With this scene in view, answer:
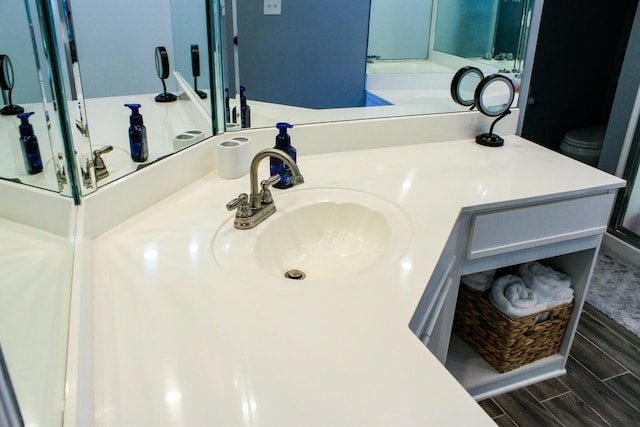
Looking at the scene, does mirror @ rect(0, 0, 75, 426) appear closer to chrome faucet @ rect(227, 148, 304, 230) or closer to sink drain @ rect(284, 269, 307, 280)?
chrome faucet @ rect(227, 148, 304, 230)

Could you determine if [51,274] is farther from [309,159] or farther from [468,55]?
[468,55]

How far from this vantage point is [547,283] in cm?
169

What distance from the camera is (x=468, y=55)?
6.31 feet

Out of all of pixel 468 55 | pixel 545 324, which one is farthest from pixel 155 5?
pixel 545 324

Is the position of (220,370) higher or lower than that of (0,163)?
lower

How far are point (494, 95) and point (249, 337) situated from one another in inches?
56.0

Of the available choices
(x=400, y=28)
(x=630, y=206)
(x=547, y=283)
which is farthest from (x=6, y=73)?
(x=630, y=206)

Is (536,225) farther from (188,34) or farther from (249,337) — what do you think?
(188,34)

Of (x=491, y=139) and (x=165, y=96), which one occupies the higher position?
(x=165, y=96)

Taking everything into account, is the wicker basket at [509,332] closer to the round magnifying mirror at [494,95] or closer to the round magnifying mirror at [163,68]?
the round magnifying mirror at [494,95]

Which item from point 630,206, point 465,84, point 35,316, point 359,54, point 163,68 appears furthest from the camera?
point 630,206

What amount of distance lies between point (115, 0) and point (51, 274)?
78 cm

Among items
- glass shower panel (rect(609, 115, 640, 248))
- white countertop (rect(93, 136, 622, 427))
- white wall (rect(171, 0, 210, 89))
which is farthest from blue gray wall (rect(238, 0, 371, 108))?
glass shower panel (rect(609, 115, 640, 248))

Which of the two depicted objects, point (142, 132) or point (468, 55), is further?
point (468, 55)
